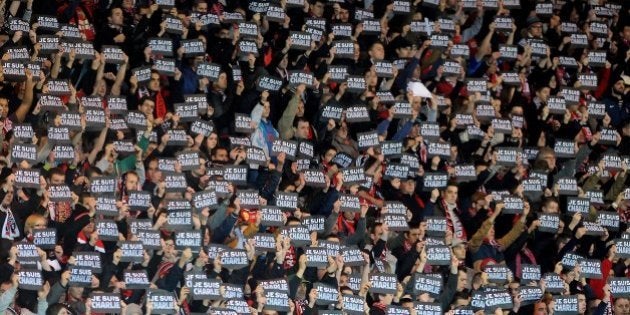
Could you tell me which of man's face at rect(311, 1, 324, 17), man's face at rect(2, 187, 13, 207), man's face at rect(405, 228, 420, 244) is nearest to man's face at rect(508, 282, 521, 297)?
man's face at rect(405, 228, 420, 244)

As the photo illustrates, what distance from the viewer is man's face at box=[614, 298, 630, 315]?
13133 mm

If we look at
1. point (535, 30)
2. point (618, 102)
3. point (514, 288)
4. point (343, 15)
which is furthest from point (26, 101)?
point (618, 102)

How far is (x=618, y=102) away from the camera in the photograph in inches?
570

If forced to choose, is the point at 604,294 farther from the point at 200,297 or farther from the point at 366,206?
the point at 200,297

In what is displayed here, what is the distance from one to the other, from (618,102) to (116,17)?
3.73 meters

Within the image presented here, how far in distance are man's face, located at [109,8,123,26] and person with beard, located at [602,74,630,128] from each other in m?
3.58

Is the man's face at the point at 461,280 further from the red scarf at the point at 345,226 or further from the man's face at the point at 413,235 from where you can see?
the red scarf at the point at 345,226

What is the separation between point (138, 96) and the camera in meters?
13.0

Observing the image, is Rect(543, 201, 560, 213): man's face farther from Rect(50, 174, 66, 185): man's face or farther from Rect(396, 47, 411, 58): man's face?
Rect(50, 174, 66, 185): man's face

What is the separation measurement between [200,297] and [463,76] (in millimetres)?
3059

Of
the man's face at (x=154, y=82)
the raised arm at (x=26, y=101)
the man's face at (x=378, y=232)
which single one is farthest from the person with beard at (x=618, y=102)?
the raised arm at (x=26, y=101)

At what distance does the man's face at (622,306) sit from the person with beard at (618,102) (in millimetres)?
1672

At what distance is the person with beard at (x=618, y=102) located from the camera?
14391 mm

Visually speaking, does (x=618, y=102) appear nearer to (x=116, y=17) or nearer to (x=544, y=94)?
(x=544, y=94)
